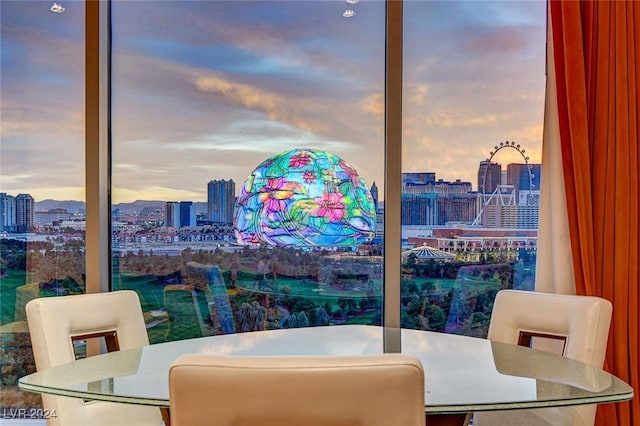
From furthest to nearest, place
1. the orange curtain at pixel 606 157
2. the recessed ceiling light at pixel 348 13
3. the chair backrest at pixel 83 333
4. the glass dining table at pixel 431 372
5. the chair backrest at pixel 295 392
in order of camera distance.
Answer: the recessed ceiling light at pixel 348 13 → the orange curtain at pixel 606 157 → the chair backrest at pixel 83 333 → the glass dining table at pixel 431 372 → the chair backrest at pixel 295 392

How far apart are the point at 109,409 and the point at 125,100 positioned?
1505 mm

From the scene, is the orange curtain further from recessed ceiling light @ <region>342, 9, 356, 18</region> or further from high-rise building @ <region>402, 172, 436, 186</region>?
recessed ceiling light @ <region>342, 9, 356, 18</region>

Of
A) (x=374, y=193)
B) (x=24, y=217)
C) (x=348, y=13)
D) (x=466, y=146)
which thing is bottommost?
(x=24, y=217)

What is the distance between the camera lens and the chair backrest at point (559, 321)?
1.70 m

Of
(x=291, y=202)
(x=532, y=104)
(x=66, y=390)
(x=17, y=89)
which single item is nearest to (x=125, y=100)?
(x=17, y=89)

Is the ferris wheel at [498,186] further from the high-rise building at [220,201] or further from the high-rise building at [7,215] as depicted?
the high-rise building at [7,215]

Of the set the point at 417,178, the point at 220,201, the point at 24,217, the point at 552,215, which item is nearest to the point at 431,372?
the point at 552,215

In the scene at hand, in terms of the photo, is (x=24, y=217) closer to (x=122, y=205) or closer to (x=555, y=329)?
(x=122, y=205)

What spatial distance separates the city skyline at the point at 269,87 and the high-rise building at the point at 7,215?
0.20 ft

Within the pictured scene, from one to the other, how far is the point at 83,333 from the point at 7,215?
103cm

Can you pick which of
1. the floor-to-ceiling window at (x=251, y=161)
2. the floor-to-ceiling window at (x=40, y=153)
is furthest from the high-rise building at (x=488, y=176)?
the floor-to-ceiling window at (x=40, y=153)

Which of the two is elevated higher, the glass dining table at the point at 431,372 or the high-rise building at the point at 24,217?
the high-rise building at the point at 24,217

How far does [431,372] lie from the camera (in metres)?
1.39

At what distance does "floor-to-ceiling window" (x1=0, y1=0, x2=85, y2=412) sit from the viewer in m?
2.46
